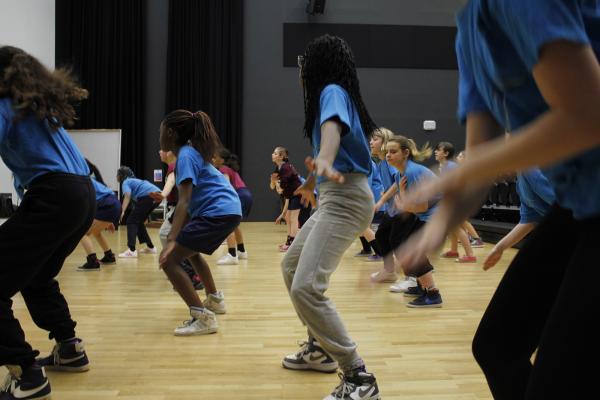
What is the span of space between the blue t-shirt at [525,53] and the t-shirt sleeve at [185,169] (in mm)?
2196

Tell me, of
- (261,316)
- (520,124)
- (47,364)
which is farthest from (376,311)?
(520,124)

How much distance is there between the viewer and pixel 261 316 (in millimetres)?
3447

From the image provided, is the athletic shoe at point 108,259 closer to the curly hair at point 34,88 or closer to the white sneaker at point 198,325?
the white sneaker at point 198,325

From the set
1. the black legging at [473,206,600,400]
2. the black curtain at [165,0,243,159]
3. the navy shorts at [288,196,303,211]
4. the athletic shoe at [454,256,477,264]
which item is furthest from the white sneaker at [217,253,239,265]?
the black curtain at [165,0,243,159]

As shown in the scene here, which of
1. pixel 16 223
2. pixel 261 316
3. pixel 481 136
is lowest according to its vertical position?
pixel 261 316

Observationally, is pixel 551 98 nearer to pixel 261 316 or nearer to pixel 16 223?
pixel 16 223

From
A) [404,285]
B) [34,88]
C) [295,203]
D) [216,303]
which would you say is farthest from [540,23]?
[295,203]

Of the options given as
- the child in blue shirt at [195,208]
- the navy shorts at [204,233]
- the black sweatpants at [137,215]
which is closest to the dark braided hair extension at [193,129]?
the child in blue shirt at [195,208]

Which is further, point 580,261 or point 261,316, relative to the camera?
point 261,316

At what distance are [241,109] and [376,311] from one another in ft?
29.9

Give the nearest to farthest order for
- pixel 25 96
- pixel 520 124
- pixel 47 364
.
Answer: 1. pixel 520 124
2. pixel 25 96
3. pixel 47 364

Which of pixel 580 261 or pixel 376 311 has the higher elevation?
pixel 580 261

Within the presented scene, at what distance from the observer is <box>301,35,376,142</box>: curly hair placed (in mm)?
2043

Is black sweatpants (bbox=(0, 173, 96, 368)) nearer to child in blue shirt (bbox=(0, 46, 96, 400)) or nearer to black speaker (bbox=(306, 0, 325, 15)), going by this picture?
child in blue shirt (bbox=(0, 46, 96, 400))
